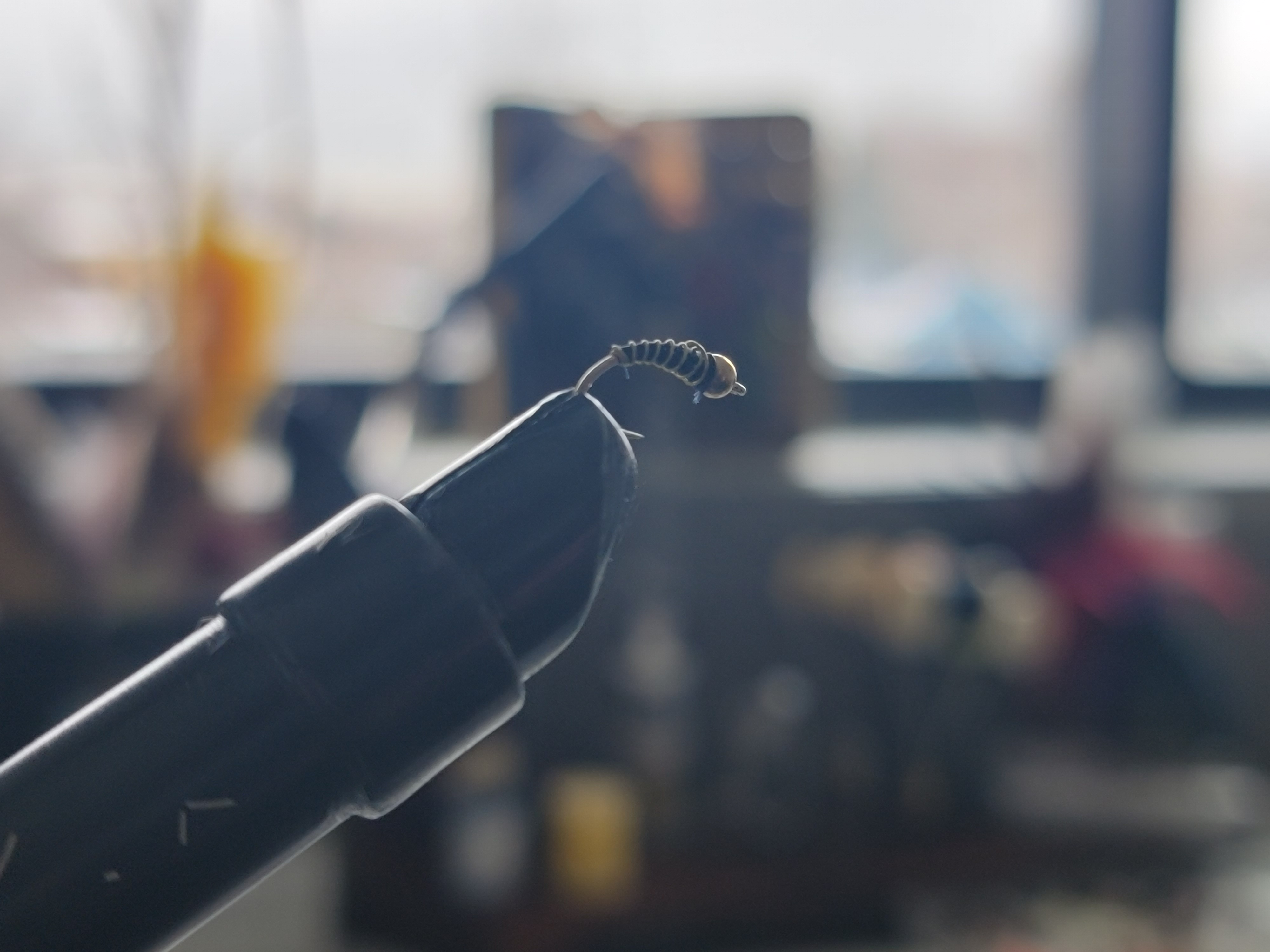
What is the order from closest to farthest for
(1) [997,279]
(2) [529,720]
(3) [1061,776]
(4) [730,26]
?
1. (2) [529,720]
2. (3) [1061,776]
3. (4) [730,26]
4. (1) [997,279]

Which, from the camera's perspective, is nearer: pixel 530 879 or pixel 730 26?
pixel 530 879

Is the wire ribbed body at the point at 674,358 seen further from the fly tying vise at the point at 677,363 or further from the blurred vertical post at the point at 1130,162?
the blurred vertical post at the point at 1130,162

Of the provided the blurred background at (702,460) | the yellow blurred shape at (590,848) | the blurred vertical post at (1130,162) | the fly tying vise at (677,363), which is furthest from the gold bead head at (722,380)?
the blurred vertical post at (1130,162)

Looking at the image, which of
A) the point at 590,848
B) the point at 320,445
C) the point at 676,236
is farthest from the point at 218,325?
the point at 590,848

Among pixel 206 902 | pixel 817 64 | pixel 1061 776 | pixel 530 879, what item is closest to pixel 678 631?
pixel 530 879

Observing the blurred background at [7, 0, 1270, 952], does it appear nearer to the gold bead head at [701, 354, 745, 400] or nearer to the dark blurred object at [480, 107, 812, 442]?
the dark blurred object at [480, 107, 812, 442]

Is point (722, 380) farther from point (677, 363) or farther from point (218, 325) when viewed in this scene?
point (218, 325)

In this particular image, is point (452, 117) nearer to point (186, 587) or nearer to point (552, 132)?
point (552, 132)

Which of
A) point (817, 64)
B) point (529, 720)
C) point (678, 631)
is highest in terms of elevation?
point (817, 64)
